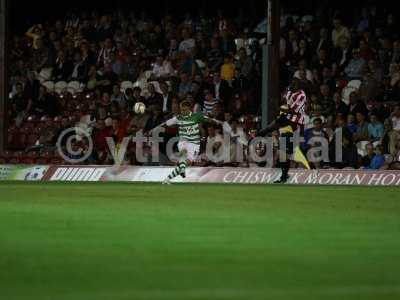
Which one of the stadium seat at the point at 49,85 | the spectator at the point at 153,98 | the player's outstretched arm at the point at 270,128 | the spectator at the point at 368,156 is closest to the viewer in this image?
the player's outstretched arm at the point at 270,128

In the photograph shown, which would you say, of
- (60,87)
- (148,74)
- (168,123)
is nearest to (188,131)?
(168,123)

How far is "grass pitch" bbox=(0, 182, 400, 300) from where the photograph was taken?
340 inches

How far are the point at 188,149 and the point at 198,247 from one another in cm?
1333

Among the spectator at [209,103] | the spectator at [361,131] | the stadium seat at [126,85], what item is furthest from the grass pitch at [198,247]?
the stadium seat at [126,85]

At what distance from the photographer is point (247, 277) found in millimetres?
9281

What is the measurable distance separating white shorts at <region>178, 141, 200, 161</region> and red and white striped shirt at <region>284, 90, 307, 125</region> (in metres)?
2.23

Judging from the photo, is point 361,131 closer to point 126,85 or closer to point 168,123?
point 168,123

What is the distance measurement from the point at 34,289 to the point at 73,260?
68.4 inches

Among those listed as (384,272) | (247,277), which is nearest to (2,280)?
(247,277)

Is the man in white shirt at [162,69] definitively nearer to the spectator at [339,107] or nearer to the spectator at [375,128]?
the spectator at [339,107]

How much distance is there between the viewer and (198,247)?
11508 millimetres

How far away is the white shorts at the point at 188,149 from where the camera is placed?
973 inches

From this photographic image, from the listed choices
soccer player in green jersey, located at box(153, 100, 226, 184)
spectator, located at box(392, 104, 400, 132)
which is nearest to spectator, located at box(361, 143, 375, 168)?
spectator, located at box(392, 104, 400, 132)

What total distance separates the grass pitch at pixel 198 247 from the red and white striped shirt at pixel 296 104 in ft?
15.8
